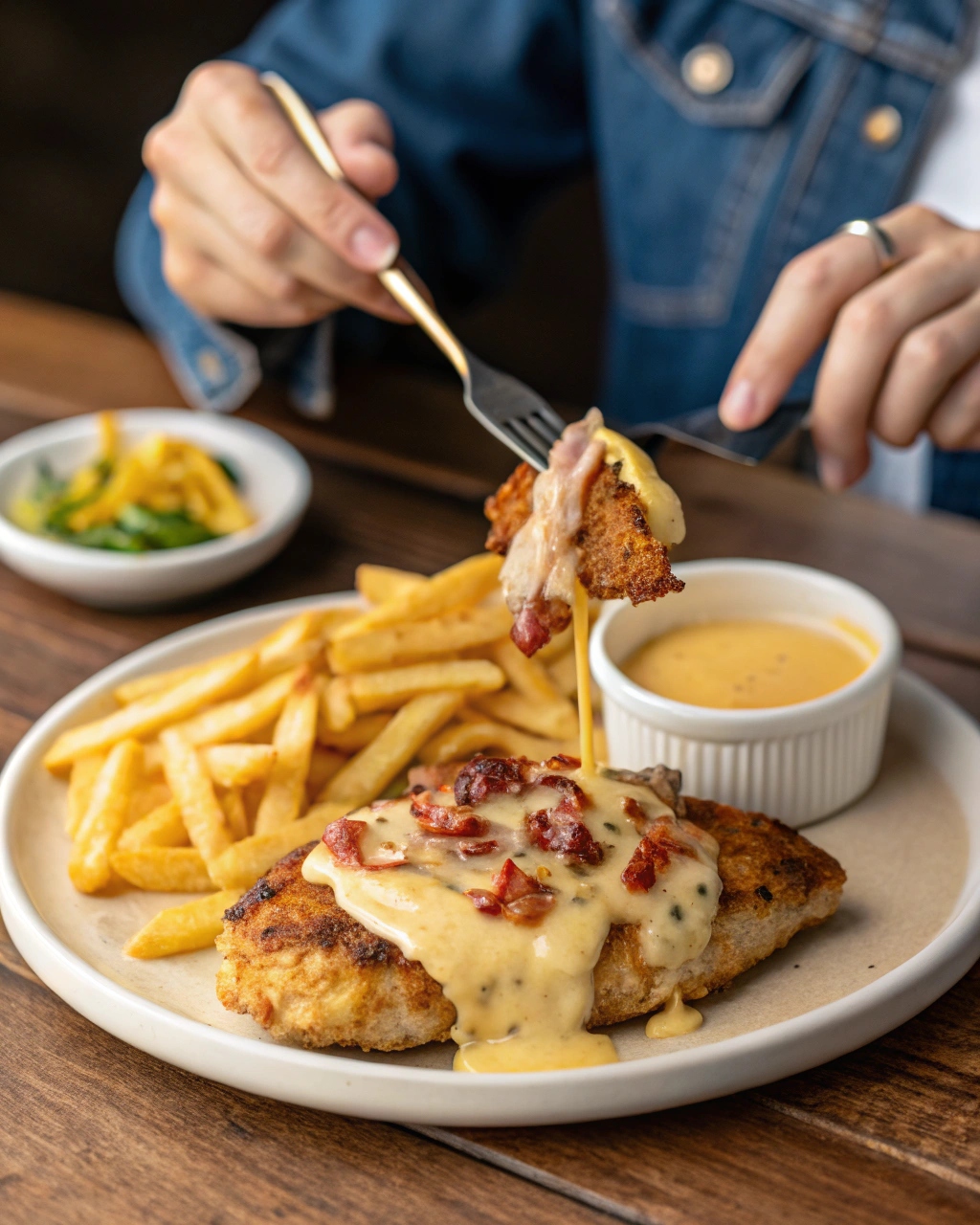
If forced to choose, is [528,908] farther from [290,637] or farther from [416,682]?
[290,637]

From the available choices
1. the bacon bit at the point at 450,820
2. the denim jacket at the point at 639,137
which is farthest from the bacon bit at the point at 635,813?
the denim jacket at the point at 639,137

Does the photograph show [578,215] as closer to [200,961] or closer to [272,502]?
[272,502]

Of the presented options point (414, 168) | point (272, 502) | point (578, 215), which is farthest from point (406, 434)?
point (578, 215)

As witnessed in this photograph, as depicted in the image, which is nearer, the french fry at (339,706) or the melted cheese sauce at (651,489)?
the melted cheese sauce at (651,489)

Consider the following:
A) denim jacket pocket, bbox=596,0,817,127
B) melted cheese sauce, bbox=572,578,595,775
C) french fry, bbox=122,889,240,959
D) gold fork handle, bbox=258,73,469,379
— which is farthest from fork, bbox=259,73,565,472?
denim jacket pocket, bbox=596,0,817,127

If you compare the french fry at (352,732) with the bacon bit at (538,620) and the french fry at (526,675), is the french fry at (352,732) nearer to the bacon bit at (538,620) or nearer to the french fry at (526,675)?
the french fry at (526,675)

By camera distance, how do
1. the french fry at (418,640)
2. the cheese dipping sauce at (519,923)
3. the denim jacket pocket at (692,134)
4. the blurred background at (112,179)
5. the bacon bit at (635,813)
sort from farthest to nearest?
the blurred background at (112,179) < the denim jacket pocket at (692,134) < the french fry at (418,640) < the bacon bit at (635,813) < the cheese dipping sauce at (519,923)

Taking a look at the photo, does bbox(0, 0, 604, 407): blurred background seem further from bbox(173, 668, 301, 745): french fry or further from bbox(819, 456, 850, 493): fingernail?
bbox(173, 668, 301, 745): french fry
